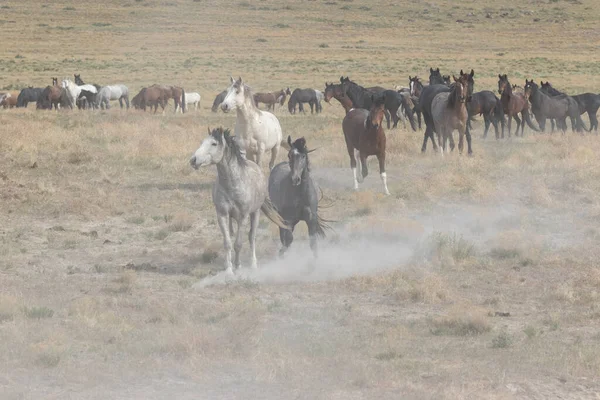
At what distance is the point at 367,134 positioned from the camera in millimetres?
16359

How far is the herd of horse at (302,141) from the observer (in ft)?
35.7

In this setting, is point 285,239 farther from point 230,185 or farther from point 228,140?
point 228,140

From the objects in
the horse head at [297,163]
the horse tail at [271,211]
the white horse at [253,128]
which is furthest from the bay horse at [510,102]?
the horse tail at [271,211]

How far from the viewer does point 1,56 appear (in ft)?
237

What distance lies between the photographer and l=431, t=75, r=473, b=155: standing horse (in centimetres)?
1969

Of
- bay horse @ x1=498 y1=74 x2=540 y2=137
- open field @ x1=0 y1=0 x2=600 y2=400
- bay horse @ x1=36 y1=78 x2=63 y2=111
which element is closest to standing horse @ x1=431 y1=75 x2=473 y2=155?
open field @ x1=0 y1=0 x2=600 y2=400

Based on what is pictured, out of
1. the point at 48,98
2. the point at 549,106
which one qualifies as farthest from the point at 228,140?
the point at 48,98

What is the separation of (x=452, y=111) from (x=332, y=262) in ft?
28.7

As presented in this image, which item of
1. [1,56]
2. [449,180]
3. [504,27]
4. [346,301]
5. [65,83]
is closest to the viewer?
[346,301]

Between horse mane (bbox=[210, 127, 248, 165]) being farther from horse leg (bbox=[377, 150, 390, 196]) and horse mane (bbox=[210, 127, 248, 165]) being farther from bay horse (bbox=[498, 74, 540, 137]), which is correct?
bay horse (bbox=[498, 74, 540, 137])

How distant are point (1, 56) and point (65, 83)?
39.1 meters

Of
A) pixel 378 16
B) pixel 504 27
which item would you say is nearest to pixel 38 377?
pixel 504 27

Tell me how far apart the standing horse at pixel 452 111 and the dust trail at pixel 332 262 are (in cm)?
702

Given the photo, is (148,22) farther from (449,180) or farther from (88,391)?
(88,391)
